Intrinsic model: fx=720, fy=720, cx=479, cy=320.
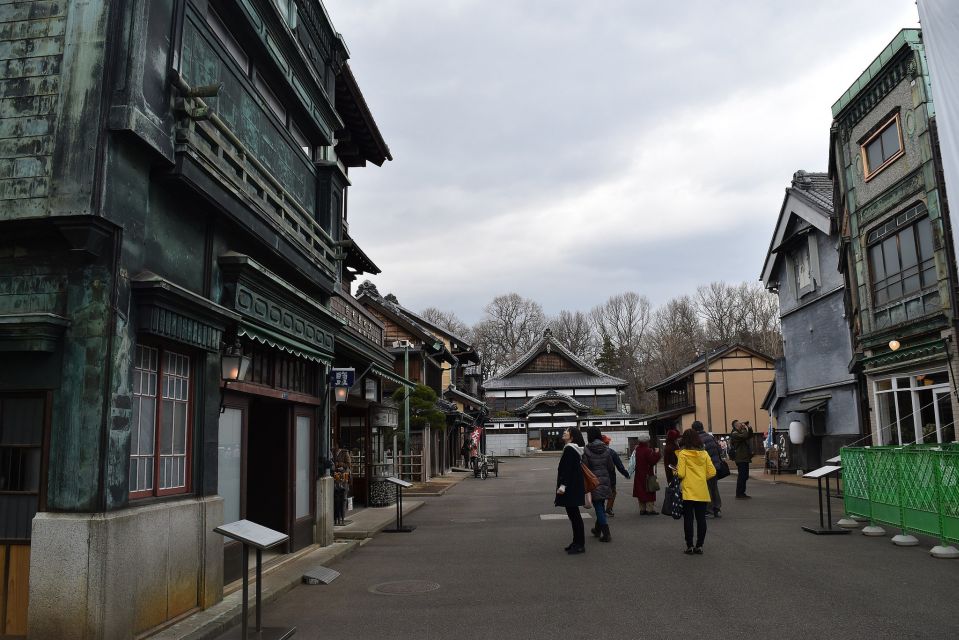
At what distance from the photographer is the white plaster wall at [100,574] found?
215 inches

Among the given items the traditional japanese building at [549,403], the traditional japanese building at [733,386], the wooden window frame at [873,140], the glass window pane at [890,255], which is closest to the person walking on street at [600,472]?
the glass window pane at [890,255]

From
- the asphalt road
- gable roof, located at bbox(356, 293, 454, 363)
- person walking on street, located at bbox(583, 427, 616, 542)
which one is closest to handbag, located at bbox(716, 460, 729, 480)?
the asphalt road

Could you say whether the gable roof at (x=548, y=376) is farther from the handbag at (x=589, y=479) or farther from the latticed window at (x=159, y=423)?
the latticed window at (x=159, y=423)

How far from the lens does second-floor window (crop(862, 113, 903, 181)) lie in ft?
56.1

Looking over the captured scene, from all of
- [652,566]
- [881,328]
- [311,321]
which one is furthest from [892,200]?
[311,321]

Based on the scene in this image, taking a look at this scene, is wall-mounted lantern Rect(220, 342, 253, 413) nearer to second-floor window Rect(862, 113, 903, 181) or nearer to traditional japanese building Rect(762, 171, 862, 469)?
second-floor window Rect(862, 113, 903, 181)

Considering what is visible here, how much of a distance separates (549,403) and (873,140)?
45.6 metres

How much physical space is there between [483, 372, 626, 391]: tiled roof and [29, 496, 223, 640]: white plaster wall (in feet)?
194

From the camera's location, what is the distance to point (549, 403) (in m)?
62.2

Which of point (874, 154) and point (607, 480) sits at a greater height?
point (874, 154)

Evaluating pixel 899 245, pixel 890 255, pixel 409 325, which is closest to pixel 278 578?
pixel 899 245

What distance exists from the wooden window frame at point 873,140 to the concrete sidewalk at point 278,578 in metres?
14.3

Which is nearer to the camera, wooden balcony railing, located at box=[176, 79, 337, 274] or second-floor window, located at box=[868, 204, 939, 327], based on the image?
wooden balcony railing, located at box=[176, 79, 337, 274]

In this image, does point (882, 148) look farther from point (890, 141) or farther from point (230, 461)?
point (230, 461)
